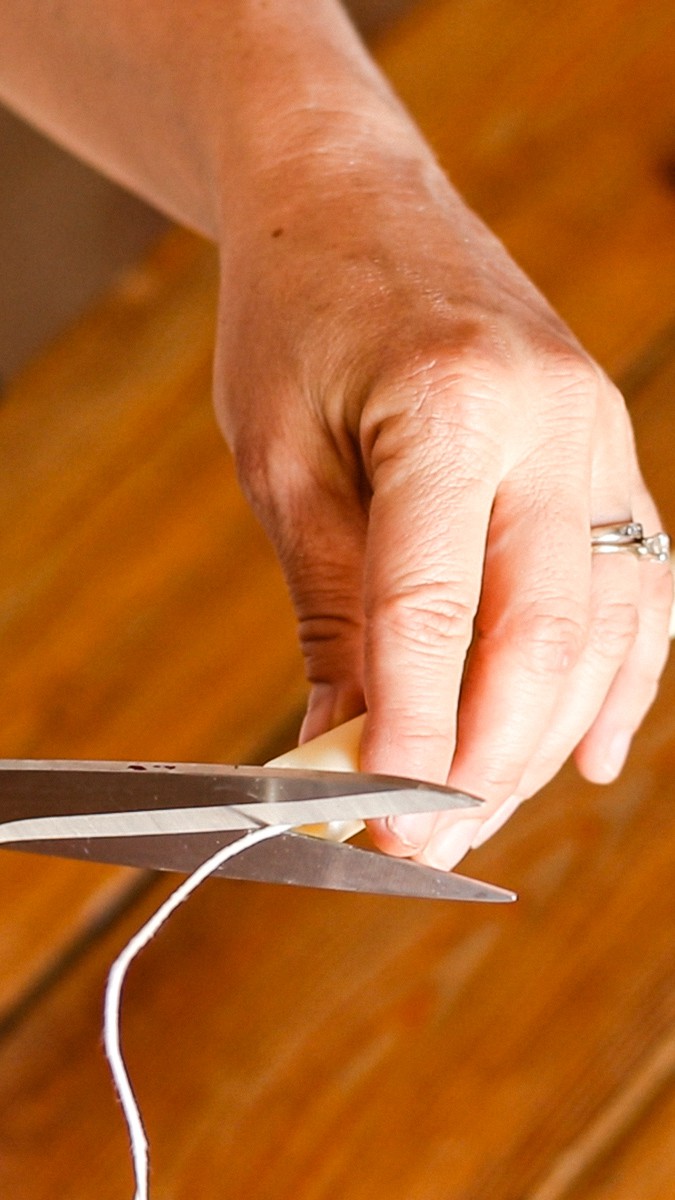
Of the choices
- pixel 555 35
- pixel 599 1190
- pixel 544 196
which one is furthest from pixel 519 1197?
pixel 555 35

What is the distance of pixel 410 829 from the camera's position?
0.51 metres

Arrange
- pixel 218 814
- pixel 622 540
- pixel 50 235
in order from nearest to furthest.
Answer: pixel 218 814
pixel 622 540
pixel 50 235

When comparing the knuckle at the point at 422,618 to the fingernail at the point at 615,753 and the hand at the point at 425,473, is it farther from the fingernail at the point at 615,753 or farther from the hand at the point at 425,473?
the fingernail at the point at 615,753

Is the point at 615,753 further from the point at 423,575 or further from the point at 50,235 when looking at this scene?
the point at 50,235

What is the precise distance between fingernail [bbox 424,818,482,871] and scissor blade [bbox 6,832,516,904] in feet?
0.10

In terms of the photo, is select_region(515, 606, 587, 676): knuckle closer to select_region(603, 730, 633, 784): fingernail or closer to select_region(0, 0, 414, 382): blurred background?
select_region(603, 730, 633, 784): fingernail

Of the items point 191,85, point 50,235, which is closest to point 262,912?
Answer: point 191,85

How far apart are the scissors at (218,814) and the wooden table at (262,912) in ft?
0.48

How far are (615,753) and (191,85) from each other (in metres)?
0.40

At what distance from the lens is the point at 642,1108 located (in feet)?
1.98

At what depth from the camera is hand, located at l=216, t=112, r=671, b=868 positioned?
1.66 ft

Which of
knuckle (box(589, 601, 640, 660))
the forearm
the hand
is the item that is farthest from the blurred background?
knuckle (box(589, 601, 640, 660))

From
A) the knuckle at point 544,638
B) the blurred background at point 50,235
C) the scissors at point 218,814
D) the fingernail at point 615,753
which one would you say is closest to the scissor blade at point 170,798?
the scissors at point 218,814

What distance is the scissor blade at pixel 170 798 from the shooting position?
1.49 feet
